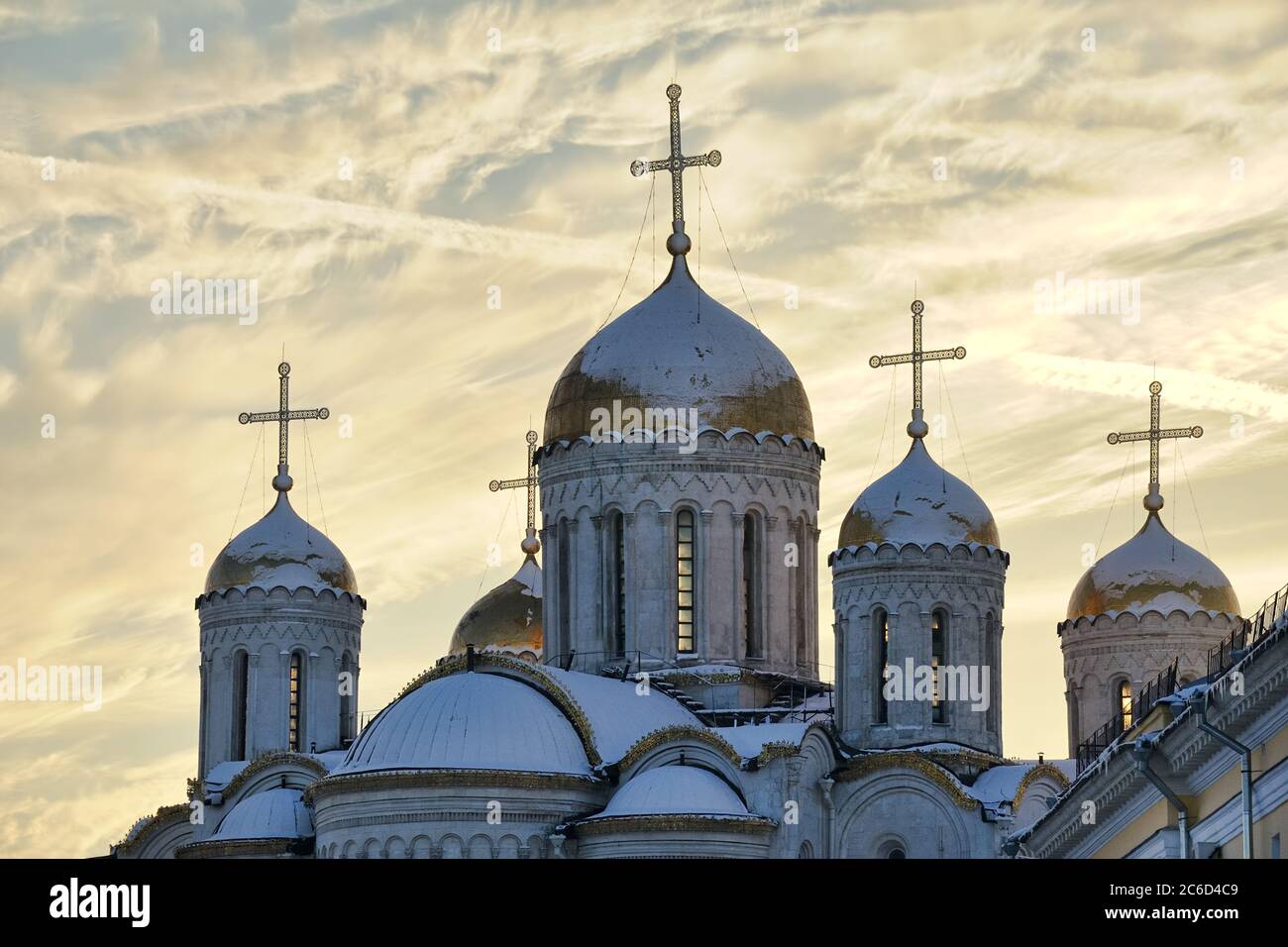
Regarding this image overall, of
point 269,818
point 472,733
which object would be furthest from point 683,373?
point 269,818

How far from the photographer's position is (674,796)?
145 feet

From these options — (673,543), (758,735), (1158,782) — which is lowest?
(1158,782)

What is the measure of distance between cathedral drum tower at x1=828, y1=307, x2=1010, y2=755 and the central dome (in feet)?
9.00

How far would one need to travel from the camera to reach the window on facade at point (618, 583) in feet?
160

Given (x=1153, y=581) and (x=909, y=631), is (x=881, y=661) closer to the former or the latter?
(x=909, y=631)

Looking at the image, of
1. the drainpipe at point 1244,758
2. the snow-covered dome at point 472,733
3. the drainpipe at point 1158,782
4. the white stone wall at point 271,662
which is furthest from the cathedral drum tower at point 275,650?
the drainpipe at point 1244,758

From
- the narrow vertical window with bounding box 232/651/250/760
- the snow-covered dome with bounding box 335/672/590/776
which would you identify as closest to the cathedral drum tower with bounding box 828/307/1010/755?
the snow-covered dome with bounding box 335/672/590/776

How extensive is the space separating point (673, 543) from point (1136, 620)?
11232 mm

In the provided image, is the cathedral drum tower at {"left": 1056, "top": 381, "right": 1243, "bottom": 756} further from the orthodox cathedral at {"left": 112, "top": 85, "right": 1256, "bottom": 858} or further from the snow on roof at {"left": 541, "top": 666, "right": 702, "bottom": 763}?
the snow on roof at {"left": 541, "top": 666, "right": 702, "bottom": 763}

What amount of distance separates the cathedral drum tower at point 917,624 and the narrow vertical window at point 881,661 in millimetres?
16

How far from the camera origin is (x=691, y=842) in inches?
1729
